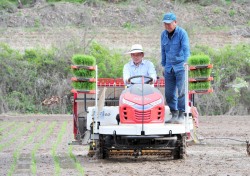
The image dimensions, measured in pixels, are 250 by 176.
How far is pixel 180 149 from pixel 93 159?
4.70ft

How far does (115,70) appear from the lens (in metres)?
26.5

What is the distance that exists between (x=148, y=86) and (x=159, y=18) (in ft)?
77.4

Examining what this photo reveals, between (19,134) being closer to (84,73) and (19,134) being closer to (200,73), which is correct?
(84,73)

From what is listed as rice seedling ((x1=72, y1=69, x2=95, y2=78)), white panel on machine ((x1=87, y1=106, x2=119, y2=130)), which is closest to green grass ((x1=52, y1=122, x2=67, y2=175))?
white panel on machine ((x1=87, y1=106, x2=119, y2=130))

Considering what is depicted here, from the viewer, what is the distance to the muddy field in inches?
450

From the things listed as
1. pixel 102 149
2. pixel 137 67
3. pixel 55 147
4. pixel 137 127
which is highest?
pixel 137 67

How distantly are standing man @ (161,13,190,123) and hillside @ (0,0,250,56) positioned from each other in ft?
48.0

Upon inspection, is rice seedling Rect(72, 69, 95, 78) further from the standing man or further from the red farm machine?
the standing man

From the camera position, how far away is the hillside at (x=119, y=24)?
30938mm

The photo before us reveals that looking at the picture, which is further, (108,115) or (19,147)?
(19,147)

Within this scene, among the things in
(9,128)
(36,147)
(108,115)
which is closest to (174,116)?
(108,115)

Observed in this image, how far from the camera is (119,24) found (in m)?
36.6

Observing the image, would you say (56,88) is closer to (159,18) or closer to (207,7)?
(159,18)

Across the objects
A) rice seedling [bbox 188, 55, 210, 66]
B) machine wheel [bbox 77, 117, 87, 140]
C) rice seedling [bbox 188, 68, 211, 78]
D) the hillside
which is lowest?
machine wheel [bbox 77, 117, 87, 140]
